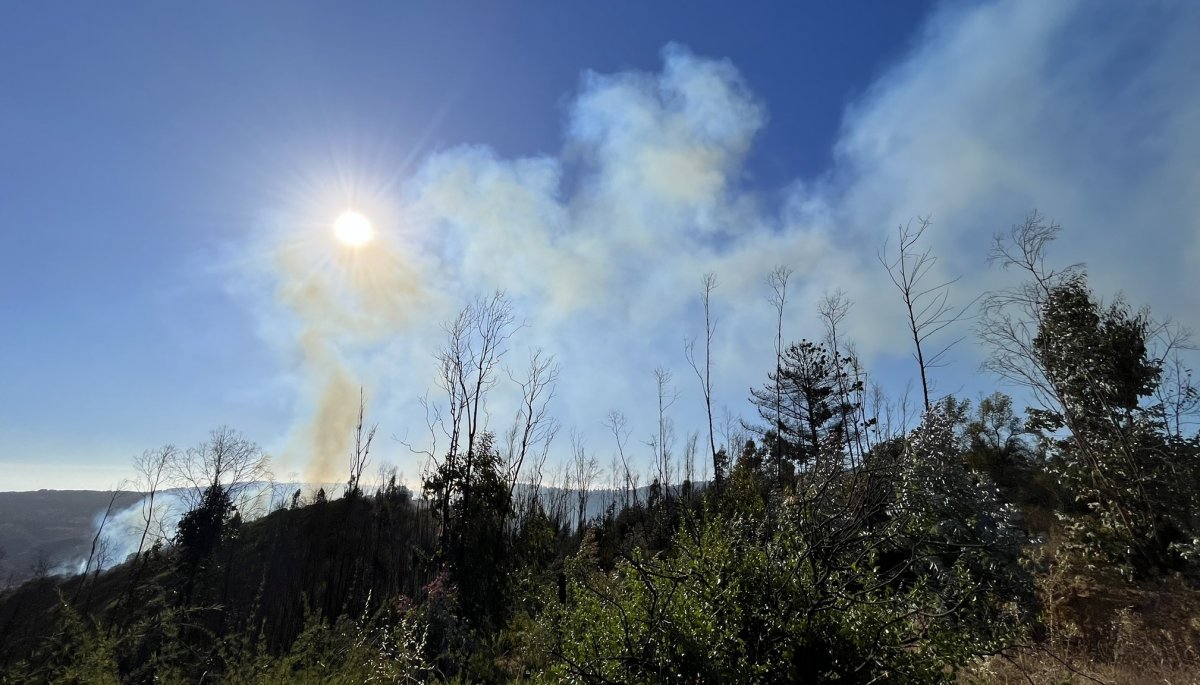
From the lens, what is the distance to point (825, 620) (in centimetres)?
283

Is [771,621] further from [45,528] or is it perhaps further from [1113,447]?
[45,528]

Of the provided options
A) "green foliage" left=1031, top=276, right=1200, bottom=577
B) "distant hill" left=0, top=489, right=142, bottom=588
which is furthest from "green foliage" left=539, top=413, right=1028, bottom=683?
"distant hill" left=0, top=489, right=142, bottom=588

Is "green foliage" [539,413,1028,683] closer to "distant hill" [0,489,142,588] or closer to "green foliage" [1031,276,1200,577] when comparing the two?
"green foliage" [1031,276,1200,577]

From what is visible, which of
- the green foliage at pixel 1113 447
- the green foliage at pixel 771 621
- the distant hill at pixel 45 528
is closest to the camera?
the green foliage at pixel 771 621

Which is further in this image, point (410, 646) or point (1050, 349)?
point (1050, 349)

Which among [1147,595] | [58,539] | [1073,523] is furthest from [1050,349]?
[58,539]

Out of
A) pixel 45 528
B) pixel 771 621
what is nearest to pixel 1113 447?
pixel 771 621

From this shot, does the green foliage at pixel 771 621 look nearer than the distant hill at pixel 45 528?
Yes

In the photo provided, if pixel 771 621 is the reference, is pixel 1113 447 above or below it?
above

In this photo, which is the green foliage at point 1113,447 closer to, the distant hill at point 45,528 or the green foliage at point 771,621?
the green foliage at point 771,621

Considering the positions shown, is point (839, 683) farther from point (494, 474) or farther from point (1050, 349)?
point (1050, 349)

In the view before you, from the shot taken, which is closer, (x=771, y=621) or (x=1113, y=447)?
(x=771, y=621)


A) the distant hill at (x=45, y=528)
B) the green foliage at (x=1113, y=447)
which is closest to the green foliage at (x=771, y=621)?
the green foliage at (x=1113, y=447)

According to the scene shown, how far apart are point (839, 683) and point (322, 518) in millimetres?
38803
